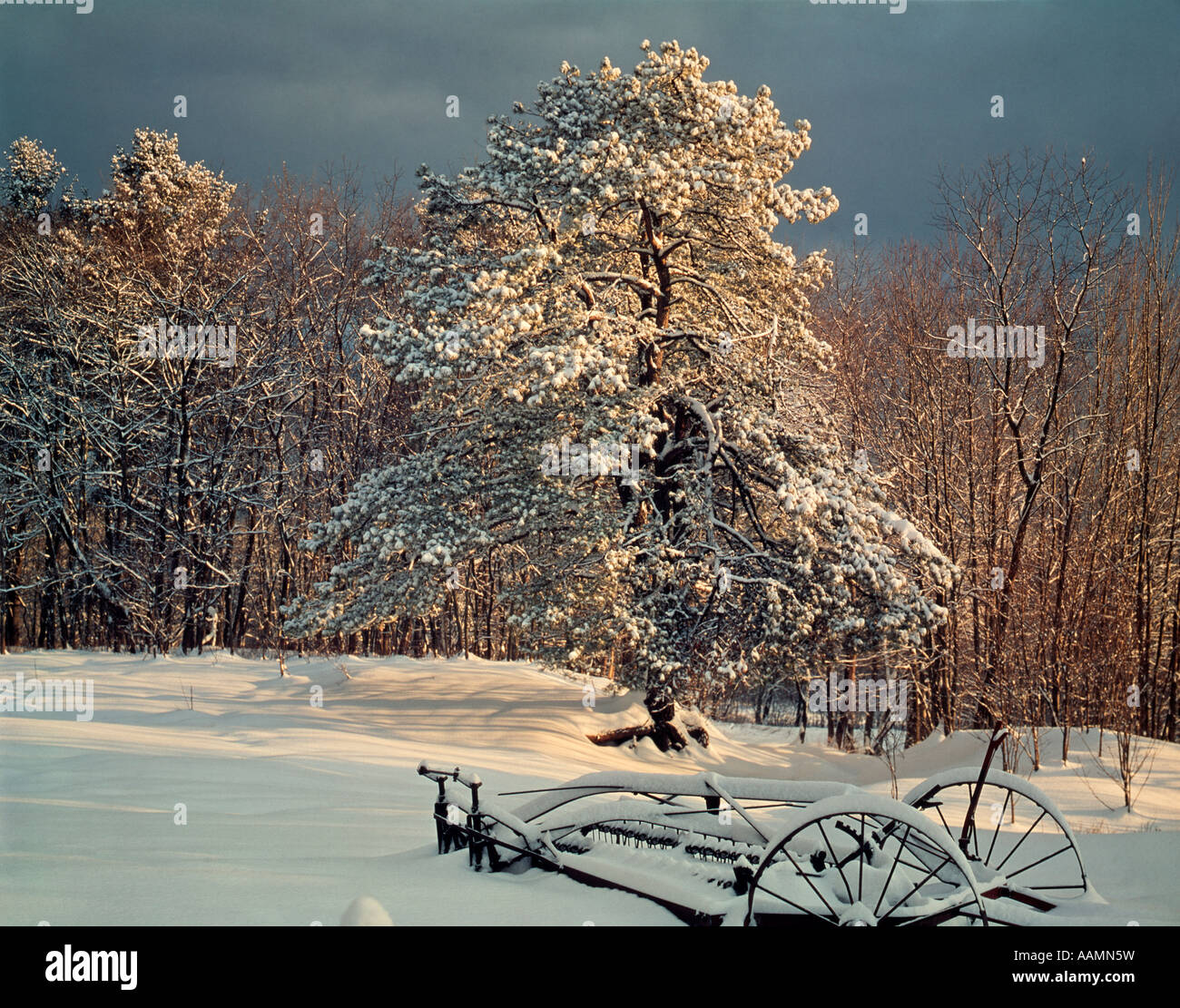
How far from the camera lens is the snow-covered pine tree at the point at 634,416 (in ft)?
38.8

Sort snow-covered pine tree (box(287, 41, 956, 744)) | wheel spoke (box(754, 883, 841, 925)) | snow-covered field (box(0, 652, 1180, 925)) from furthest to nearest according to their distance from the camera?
snow-covered pine tree (box(287, 41, 956, 744)), snow-covered field (box(0, 652, 1180, 925)), wheel spoke (box(754, 883, 841, 925))

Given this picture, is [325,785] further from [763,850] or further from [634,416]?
[634,416]

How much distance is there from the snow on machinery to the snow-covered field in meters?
0.18

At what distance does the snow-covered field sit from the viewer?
4.15m

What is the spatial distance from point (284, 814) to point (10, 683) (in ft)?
34.8

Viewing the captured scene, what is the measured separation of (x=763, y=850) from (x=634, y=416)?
8230mm

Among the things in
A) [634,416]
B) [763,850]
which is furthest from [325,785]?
[634,416]

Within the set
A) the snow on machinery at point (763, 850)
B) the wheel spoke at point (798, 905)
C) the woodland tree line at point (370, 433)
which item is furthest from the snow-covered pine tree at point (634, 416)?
the wheel spoke at point (798, 905)

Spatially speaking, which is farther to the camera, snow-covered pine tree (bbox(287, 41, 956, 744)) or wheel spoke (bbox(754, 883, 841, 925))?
snow-covered pine tree (bbox(287, 41, 956, 744))

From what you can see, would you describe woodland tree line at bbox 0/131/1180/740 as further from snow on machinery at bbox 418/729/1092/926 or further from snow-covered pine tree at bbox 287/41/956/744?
snow on machinery at bbox 418/729/1092/926

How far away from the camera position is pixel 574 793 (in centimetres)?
514

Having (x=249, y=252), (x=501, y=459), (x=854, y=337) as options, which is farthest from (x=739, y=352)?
(x=249, y=252)

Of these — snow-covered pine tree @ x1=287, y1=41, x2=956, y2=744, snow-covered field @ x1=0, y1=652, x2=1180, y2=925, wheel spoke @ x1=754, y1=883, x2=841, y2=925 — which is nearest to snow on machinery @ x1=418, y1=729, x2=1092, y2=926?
wheel spoke @ x1=754, y1=883, x2=841, y2=925
